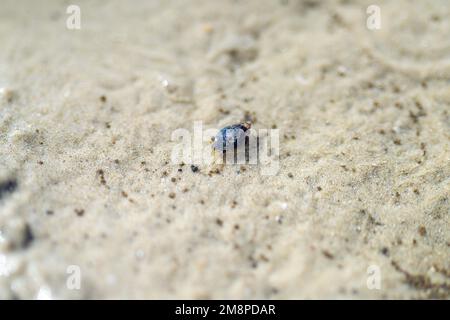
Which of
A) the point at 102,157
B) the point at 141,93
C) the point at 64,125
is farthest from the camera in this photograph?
the point at 141,93

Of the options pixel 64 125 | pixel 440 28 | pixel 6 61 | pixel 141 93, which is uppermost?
pixel 440 28

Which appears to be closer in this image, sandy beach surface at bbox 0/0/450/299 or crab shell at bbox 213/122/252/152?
sandy beach surface at bbox 0/0/450/299

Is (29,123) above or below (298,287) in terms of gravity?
above

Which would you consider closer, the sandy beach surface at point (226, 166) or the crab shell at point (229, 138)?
the sandy beach surface at point (226, 166)

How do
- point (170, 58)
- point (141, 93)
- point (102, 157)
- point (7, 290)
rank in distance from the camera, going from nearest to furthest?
point (7, 290)
point (102, 157)
point (141, 93)
point (170, 58)

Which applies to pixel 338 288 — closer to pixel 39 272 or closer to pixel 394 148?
pixel 394 148

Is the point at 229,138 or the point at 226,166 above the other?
the point at 229,138

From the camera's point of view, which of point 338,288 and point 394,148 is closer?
point 338,288

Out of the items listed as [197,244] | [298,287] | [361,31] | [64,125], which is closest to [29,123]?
[64,125]
